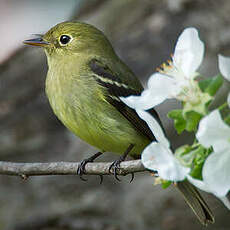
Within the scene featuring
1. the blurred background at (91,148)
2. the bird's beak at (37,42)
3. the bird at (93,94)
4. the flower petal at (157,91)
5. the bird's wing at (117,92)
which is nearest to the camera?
the flower petal at (157,91)

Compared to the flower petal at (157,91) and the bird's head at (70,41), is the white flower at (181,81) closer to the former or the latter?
the flower petal at (157,91)

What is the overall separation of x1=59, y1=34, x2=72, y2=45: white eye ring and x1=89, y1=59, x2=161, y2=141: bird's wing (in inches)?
11.5

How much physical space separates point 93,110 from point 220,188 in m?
2.28

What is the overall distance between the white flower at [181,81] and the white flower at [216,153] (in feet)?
0.52

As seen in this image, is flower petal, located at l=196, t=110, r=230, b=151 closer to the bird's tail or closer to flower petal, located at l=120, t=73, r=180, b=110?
flower petal, located at l=120, t=73, r=180, b=110

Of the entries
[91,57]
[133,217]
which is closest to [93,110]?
[91,57]

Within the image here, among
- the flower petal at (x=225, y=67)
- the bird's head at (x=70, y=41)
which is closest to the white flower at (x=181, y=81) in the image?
the flower petal at (x=225, y=67)

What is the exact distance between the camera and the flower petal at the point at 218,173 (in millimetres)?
1241

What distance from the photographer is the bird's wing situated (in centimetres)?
356

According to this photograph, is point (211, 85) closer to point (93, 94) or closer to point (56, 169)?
point (56, 169)

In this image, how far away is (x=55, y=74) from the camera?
12.4 ft

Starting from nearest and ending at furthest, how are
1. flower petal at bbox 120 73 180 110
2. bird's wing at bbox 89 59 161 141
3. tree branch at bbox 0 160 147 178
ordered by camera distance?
flower petal at bbox 120 73 180 110 → tree branch at bbox 0 160 147 178 → bird's wing at bbox 89 59 161 141

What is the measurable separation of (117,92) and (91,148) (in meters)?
1.46

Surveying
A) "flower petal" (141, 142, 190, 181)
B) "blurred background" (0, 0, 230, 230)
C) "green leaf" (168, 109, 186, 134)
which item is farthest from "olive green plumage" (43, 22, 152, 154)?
"flower petal" (141, 142, 190, 181)
